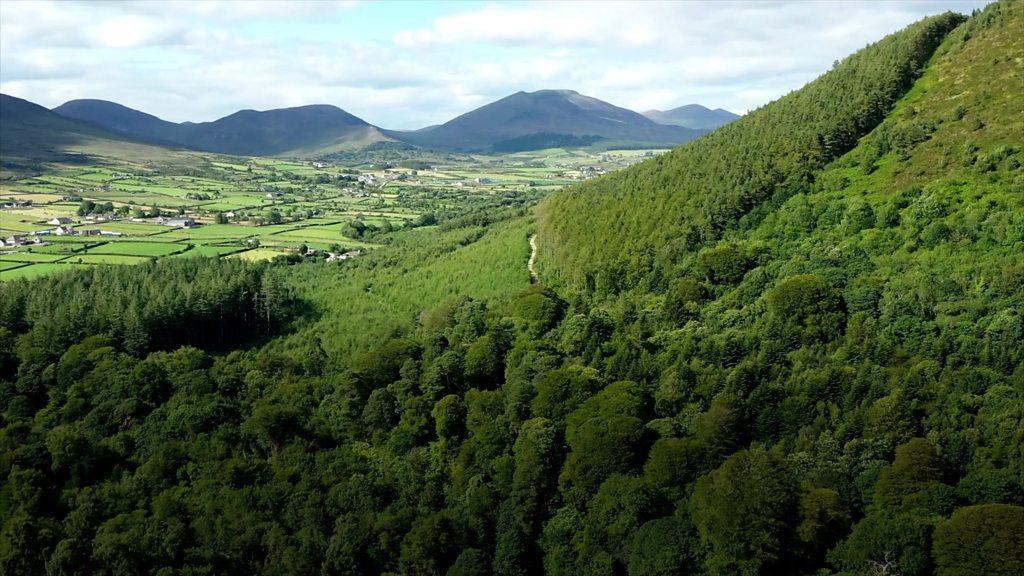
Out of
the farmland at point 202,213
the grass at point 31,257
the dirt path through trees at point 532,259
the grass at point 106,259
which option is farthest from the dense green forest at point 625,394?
the farmland at point 202,213

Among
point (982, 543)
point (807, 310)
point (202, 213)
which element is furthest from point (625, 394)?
point (202, 213)

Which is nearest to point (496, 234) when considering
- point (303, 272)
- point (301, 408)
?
point (303, 272)

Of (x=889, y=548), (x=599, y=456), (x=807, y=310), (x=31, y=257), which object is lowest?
(x=889, y=548)

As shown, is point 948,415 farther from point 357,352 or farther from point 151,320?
point 151,320

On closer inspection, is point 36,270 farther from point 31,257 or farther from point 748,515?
point 748,515

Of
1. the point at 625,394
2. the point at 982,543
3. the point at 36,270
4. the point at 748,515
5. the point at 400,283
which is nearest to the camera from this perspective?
the point at 982,543

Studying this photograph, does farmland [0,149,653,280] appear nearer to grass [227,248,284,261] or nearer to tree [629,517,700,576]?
grass [227,248,284,261]
